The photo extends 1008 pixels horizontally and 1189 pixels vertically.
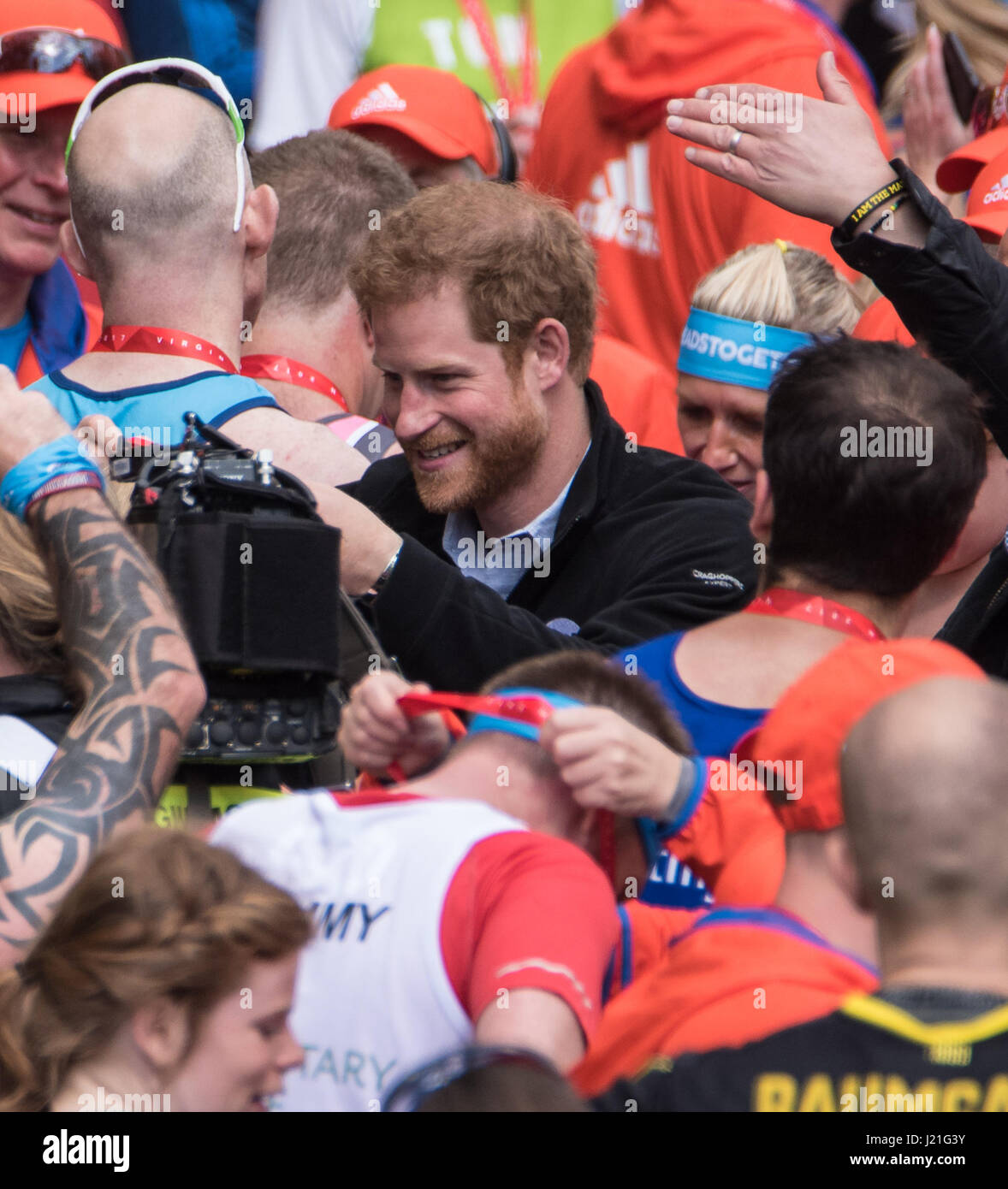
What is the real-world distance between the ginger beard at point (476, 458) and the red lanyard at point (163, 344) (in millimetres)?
443

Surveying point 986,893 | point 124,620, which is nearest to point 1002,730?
point 986,893

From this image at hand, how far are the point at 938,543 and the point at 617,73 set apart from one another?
9.52ft

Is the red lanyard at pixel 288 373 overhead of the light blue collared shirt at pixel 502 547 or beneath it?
overhead

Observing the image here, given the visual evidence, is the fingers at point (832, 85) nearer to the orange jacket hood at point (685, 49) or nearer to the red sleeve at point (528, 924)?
the red sleeve at point (528, 924)

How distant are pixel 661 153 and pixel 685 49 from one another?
30 centimetres

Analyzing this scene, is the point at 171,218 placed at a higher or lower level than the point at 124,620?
higher

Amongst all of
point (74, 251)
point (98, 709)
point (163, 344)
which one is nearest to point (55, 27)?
point (74, 251)

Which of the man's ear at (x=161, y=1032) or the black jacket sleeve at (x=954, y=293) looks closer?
the man's ear at (x=161, y=1032)

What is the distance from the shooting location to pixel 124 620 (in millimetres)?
2428

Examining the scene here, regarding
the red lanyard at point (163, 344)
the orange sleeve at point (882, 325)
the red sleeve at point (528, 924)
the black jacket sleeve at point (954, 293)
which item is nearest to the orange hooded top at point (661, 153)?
the orange sleeve at point (882, 325)

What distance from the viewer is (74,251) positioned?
12.0ft

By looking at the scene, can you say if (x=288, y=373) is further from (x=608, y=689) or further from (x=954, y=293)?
(x=608, y=689)

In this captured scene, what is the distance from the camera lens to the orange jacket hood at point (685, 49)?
509 cm
